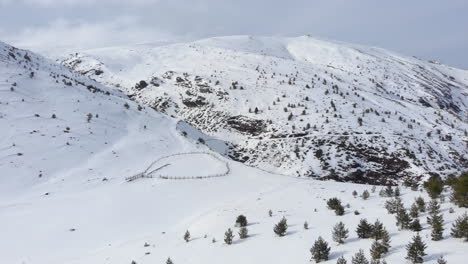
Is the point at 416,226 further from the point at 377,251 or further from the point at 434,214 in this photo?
the point at 377,251

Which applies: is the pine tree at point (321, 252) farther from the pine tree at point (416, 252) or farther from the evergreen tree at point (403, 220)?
the evergreen tree at point (403, 220)

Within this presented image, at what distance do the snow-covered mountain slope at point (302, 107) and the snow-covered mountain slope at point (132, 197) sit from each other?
16847 mm

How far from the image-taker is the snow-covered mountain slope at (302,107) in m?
53.5

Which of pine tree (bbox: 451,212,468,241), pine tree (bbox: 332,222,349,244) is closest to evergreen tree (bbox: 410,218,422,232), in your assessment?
pine tree (bbox: 451,212,468,241)

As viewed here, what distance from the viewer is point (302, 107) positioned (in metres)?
68.4

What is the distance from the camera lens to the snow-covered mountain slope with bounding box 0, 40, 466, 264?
16.8 metres

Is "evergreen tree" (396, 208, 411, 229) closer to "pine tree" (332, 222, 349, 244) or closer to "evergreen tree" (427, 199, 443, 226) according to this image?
"evergreen tree" (427, 199, 443, 226)

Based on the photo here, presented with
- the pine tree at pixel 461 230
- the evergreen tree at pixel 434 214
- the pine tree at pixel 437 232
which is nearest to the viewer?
the pine tree at pixel 461 230

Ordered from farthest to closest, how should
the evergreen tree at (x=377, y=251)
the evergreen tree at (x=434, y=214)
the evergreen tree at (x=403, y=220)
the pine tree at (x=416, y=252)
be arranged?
1. the evergreen tree at (x=403, y=220)
2. the evergreen tree at (x=434, y=214)
3. the evergreen tree at (x=377, y=251)
4. the pine tree at (x=416, y=252)

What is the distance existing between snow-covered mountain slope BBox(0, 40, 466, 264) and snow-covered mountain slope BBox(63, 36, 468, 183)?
1685cm

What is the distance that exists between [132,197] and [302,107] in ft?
147

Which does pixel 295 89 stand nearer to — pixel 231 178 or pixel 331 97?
pixel 331 97

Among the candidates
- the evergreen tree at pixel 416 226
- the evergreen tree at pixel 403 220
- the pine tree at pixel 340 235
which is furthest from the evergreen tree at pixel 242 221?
the evergreen tree at pixel 416 226

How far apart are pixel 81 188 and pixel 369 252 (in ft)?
76.8
